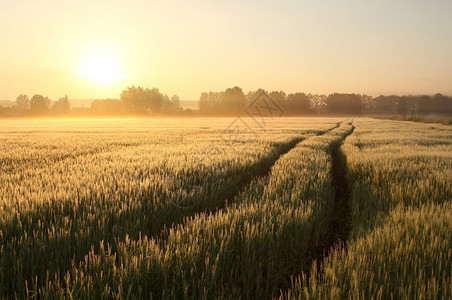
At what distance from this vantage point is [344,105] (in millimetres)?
140500

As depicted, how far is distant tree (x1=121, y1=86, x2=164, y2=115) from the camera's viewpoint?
118m

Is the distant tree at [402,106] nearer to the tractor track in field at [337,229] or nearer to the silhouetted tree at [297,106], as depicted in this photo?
the silhouetted tree at [297,106]

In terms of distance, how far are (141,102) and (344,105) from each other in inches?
3792

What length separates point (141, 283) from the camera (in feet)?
6.50

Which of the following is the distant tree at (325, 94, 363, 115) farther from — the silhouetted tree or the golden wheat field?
the golden wheat field

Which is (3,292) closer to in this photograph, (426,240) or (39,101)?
(426,240)

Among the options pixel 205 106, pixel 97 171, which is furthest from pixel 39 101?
pixel 97 171

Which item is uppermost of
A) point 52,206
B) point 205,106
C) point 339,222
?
point 205,106

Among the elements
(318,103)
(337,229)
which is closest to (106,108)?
(318,103)

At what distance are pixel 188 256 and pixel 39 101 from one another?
14253 centimetres

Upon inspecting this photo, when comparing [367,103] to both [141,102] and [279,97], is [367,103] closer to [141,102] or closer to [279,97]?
[279,97]

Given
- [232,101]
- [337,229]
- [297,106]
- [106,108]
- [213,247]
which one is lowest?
[337,229]

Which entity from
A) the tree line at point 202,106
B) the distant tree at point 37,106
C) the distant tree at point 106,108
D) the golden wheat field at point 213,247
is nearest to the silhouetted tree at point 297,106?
the tree line at point 202,106

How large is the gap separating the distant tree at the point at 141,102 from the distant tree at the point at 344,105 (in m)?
81.9
